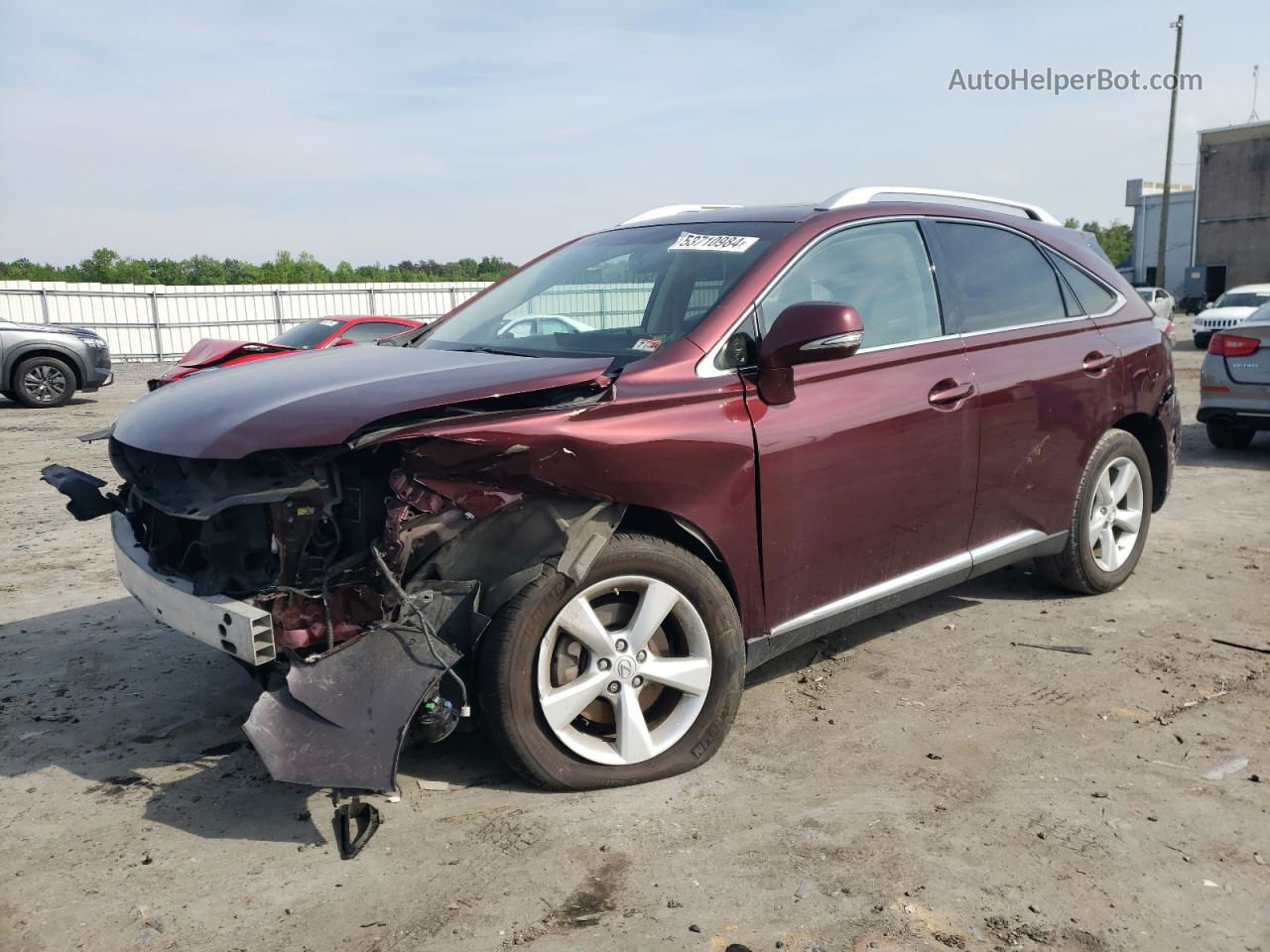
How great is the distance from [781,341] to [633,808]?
1533 millimetres

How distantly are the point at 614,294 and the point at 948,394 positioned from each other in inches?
52.9

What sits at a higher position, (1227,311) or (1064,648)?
(1227,311)

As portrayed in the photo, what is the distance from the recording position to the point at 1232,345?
9.48 metres

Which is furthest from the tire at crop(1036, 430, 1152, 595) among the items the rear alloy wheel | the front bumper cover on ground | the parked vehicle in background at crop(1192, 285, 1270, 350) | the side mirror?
the parked vehicle in background at crop(1192, 285, 1270, 350)

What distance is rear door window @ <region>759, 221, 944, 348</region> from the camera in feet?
12.6

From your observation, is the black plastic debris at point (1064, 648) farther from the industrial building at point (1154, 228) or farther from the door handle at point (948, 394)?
the industrial building at point (1154, 228)

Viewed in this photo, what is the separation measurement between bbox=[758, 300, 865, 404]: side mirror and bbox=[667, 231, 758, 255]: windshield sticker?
1.68 feet

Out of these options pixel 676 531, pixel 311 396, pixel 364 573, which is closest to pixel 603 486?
pixel 676 531

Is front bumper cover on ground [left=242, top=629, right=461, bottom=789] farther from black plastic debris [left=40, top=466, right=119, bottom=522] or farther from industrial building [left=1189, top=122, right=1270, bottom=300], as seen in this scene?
industrial building [left=1189, top=122, right=1270, bottom=300]

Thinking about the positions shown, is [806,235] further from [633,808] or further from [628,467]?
[633,808]

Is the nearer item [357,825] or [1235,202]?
[357,825]

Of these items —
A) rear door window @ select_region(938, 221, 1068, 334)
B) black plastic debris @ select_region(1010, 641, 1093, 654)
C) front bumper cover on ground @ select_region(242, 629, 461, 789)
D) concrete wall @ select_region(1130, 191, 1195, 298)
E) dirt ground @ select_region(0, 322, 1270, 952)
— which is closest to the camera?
dirt ground @ select_region(0, 322, 1270, 952)

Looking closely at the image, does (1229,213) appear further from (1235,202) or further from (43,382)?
(43,382)

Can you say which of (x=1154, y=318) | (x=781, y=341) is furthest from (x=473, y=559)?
(x=1154, y=318)
